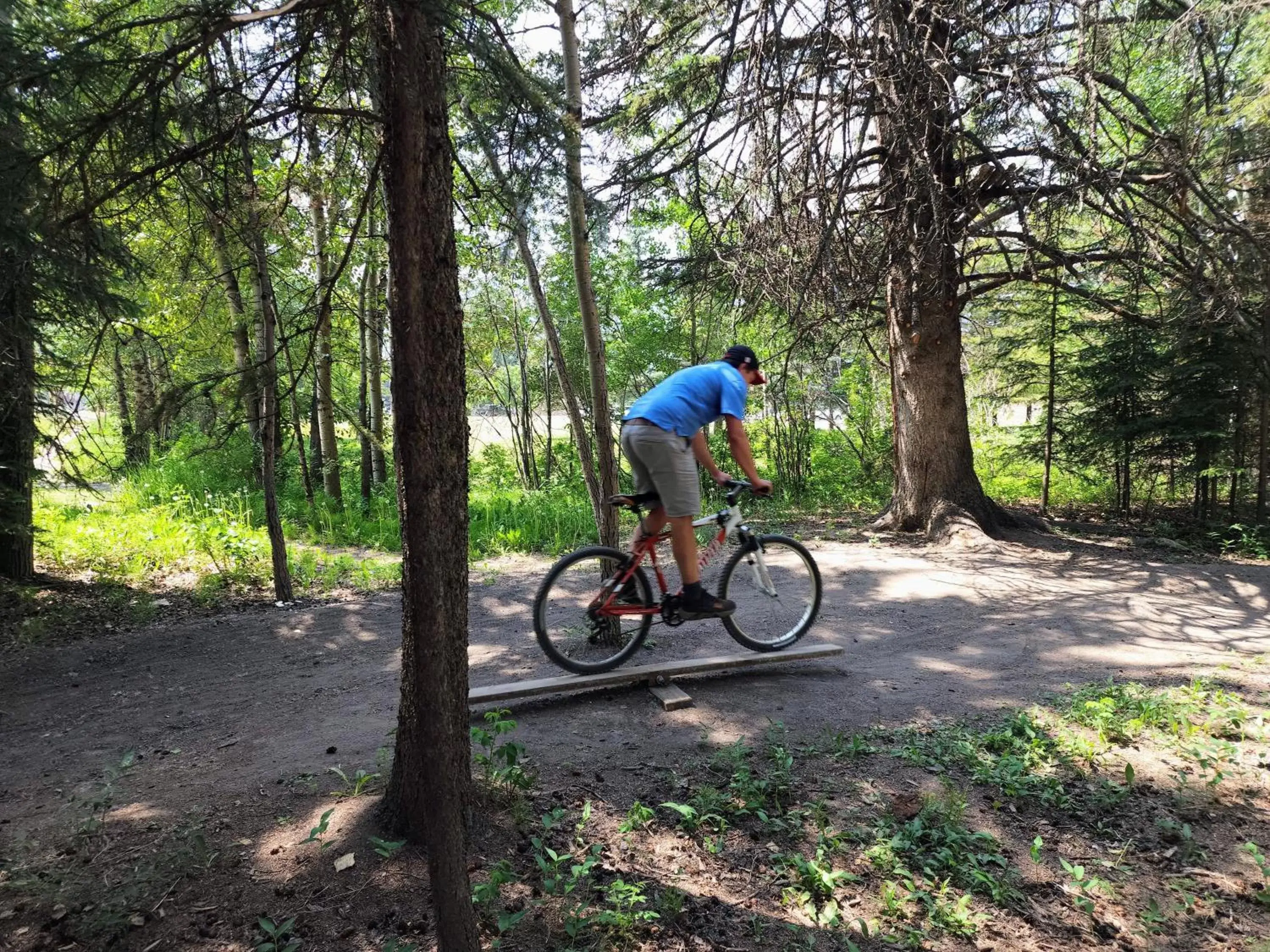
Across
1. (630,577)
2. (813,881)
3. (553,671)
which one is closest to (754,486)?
(630,577)

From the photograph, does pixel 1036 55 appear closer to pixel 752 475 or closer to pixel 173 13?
pixel 752 475

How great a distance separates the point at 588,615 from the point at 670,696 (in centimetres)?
84

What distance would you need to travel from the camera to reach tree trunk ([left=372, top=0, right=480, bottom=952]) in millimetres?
1951

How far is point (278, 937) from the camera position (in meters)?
2.26

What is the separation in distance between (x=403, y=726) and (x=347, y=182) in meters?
3.50

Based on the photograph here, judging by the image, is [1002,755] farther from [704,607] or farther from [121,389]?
[121,389]

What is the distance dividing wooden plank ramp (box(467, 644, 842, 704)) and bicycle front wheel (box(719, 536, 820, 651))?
29 cm

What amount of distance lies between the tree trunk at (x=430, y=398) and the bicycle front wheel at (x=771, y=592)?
295 centimetres

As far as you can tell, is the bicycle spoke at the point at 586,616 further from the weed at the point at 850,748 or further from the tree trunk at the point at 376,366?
the tree trunk at the point at 376,366

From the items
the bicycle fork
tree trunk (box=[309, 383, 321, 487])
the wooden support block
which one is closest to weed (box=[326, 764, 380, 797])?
the wooden support block

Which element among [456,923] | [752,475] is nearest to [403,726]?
[456,923]

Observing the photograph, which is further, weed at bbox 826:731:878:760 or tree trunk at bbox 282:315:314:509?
weed at bbox 826:731:878:760

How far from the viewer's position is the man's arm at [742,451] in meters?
4.32

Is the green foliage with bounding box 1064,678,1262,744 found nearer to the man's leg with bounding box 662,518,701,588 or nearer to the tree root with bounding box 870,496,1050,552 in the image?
the man's leg with bounding box 662,518,701,588
